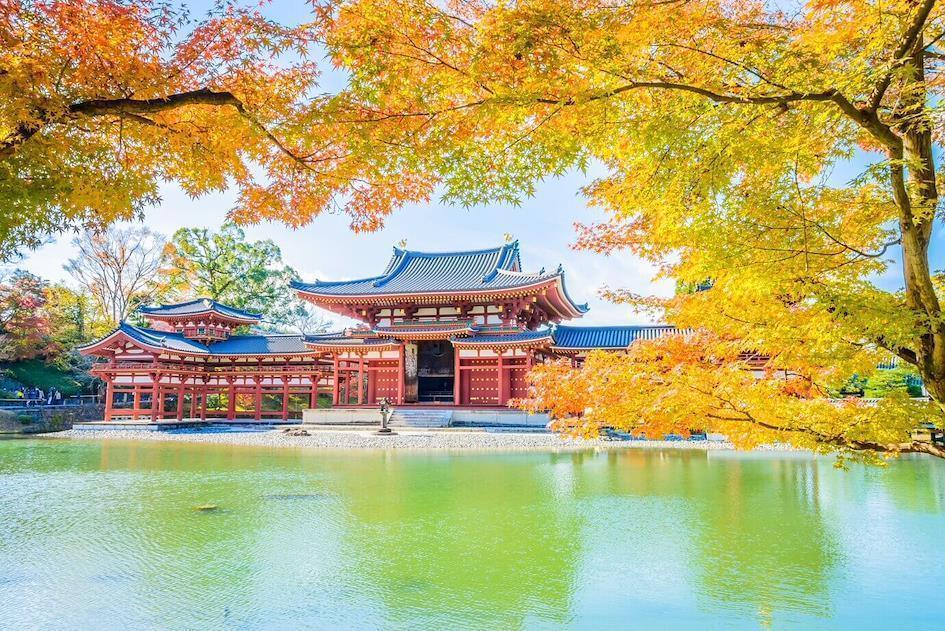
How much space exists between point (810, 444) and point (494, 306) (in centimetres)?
1759

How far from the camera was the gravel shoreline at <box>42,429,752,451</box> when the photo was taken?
14727mm

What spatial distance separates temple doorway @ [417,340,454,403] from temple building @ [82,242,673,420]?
0.04 meters

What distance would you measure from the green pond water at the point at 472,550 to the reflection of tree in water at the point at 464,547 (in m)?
0.02

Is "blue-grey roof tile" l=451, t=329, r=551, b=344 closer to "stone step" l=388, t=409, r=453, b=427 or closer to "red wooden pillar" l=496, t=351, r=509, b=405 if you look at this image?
"red wooden pillar" l=496, t=351, r=509, b=405

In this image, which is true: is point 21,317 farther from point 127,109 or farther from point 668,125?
point 668,125

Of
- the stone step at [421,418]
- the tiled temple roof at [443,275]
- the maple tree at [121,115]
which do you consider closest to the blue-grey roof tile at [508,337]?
the tiled temple roof at [443,275]

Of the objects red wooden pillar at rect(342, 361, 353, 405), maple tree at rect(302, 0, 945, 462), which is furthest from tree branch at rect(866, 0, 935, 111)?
red wooden pillar at rect(342, 361, 353, 405)

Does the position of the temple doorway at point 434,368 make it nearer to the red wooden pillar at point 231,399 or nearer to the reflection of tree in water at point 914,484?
the red wooden pillar at point 231,399

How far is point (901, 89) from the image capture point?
7.95 ft

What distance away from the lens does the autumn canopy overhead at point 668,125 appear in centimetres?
246

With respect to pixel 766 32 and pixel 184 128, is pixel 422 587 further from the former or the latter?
pixel 766 32

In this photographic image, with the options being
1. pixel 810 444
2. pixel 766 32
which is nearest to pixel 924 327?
pixel 810 444

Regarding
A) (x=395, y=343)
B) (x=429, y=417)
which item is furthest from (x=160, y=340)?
(x=429, y=417)

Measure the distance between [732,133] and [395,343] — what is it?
59.3 feet
